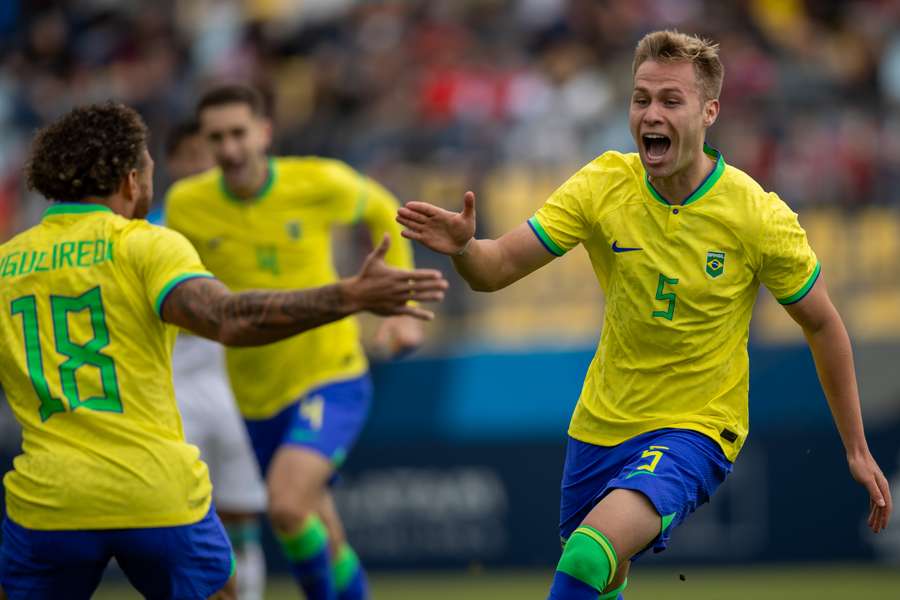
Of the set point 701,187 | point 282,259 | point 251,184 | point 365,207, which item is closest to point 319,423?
point 282,259

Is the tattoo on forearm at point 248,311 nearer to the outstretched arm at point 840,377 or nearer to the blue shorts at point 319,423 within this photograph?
the outstretched arm at point 840,377

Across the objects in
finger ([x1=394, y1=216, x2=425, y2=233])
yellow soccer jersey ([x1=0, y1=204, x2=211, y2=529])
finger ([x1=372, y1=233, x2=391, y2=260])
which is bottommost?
yellow soccer jersey ([x1=0, y1=204, x2=211, y2=529])

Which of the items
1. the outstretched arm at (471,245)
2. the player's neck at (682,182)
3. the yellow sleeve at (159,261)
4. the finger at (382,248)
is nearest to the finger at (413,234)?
the outstretched arm at (471,245)

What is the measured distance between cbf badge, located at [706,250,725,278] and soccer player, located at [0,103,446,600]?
134 cm

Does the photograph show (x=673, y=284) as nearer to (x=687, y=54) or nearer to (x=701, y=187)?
(x=701, y=187)

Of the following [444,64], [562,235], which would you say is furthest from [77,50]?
[562,235]

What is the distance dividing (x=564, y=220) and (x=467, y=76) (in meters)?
10.4

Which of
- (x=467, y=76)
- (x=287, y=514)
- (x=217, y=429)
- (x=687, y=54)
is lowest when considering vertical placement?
(x=287, y=514)

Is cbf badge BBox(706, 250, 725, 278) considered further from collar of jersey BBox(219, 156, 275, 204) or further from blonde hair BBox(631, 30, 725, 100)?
collar of jersey BBox(219, 156, 275, 204)

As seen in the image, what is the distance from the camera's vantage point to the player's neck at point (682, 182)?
6062 millimetres

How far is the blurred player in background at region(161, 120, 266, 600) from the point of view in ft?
31.9

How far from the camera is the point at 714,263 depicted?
19.7 feet

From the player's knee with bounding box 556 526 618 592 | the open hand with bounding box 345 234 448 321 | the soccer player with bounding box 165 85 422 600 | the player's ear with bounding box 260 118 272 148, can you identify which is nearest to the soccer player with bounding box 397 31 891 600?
the player's knee with bounding box 556 526 618 592

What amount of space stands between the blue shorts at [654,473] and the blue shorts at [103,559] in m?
1.54
